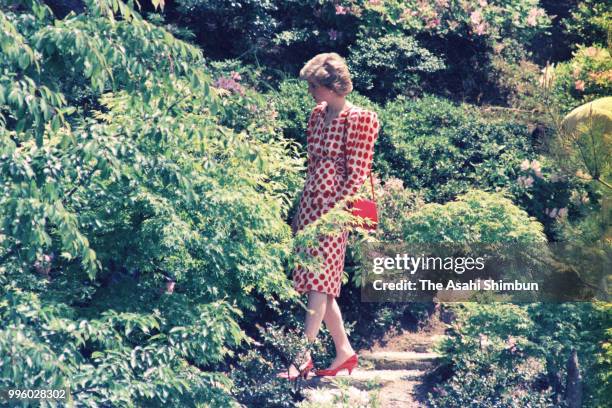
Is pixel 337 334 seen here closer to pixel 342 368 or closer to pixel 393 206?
pixel 342 368

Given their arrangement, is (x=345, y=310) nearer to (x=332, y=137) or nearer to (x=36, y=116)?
(x=332, y=137)

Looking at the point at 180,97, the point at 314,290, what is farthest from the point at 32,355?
the point at 314,290

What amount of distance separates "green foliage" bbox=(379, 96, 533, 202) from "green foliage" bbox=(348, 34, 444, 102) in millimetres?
351

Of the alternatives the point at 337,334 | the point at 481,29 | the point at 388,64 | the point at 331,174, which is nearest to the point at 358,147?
the point at 331,174

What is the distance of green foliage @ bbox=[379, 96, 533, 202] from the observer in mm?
9625

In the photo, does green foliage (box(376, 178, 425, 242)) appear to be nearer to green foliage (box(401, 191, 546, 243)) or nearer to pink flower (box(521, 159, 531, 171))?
green foliage (box(401, 191, 546, 243))

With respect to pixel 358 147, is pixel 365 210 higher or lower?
lower

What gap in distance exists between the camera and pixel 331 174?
7.41 m

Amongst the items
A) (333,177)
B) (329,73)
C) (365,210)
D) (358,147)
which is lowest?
(365,210)

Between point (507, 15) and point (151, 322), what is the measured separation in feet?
23.6

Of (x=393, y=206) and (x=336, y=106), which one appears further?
(x=393, y=206)

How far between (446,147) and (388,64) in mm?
1223

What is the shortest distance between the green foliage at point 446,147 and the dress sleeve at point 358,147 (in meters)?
2.16

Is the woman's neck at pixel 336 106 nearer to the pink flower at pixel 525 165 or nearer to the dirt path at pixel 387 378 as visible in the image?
the dirt path at pixel 387 378
